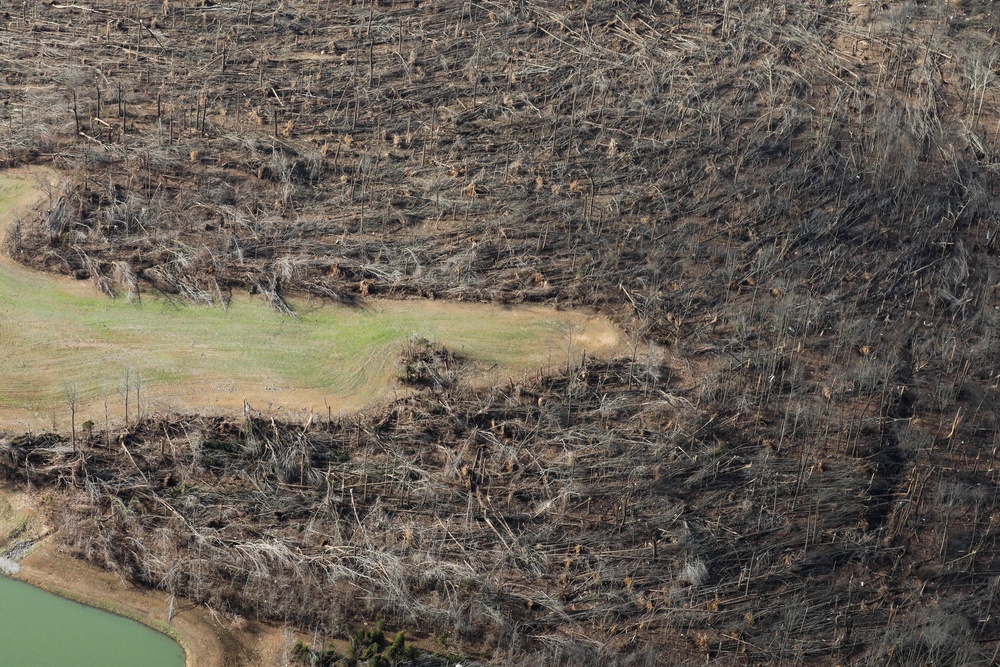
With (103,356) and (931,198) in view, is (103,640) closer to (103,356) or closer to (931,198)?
(103,356)

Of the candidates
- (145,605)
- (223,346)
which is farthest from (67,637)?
(223,346)

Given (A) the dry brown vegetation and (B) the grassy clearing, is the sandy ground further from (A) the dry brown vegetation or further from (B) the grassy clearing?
(B) the grassy clearing

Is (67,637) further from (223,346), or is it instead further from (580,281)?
(580,281)

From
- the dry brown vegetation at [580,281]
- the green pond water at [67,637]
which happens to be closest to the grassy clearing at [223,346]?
the dry brown vegetation at [580,281]

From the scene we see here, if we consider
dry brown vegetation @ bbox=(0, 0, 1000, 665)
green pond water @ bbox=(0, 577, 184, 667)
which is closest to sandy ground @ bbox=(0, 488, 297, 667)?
green pond water @ bbox=(0, 577, 184, 667)

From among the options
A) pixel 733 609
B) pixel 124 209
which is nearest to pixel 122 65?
pixel 124 209

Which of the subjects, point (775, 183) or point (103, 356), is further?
point (775, 183)
